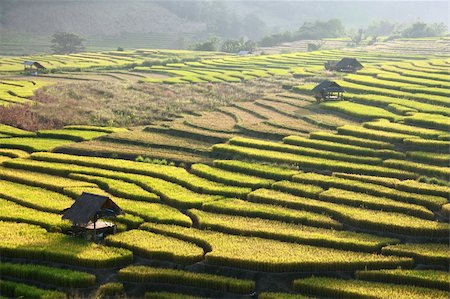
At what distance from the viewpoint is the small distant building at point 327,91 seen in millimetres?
50062

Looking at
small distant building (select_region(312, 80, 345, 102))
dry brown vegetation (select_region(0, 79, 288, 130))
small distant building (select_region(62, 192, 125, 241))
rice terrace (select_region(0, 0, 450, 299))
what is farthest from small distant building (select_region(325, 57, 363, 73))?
small distant building (select_region(62, 192, 125, 241))

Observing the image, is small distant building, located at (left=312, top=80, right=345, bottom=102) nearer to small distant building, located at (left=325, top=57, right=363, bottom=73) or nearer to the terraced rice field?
the terraced rice field

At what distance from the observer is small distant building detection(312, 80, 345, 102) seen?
5006 centimetres

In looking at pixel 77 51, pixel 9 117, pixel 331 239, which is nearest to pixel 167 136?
pixel 9 117

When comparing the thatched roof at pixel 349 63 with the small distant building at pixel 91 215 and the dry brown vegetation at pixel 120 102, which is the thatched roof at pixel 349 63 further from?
the small distant building at pixel 91 215

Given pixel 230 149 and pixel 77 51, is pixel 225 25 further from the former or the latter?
pixel 230 149

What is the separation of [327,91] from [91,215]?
99.6 ft

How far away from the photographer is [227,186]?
102ft

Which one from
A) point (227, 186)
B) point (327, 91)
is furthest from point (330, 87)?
point (227, 186)

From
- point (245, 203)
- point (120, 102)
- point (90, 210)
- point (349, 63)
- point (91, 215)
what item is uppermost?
point (349, 63)

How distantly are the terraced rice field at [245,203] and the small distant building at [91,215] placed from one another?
593 mm

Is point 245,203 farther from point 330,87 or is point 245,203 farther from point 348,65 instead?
point 348,65

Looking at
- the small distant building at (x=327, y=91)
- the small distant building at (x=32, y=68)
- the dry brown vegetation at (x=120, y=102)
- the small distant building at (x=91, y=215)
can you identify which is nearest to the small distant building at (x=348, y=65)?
the dry brown vegetation at (x=120, y=102)

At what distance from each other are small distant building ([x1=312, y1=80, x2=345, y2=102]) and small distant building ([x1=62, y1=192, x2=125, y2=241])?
29.0 meters
